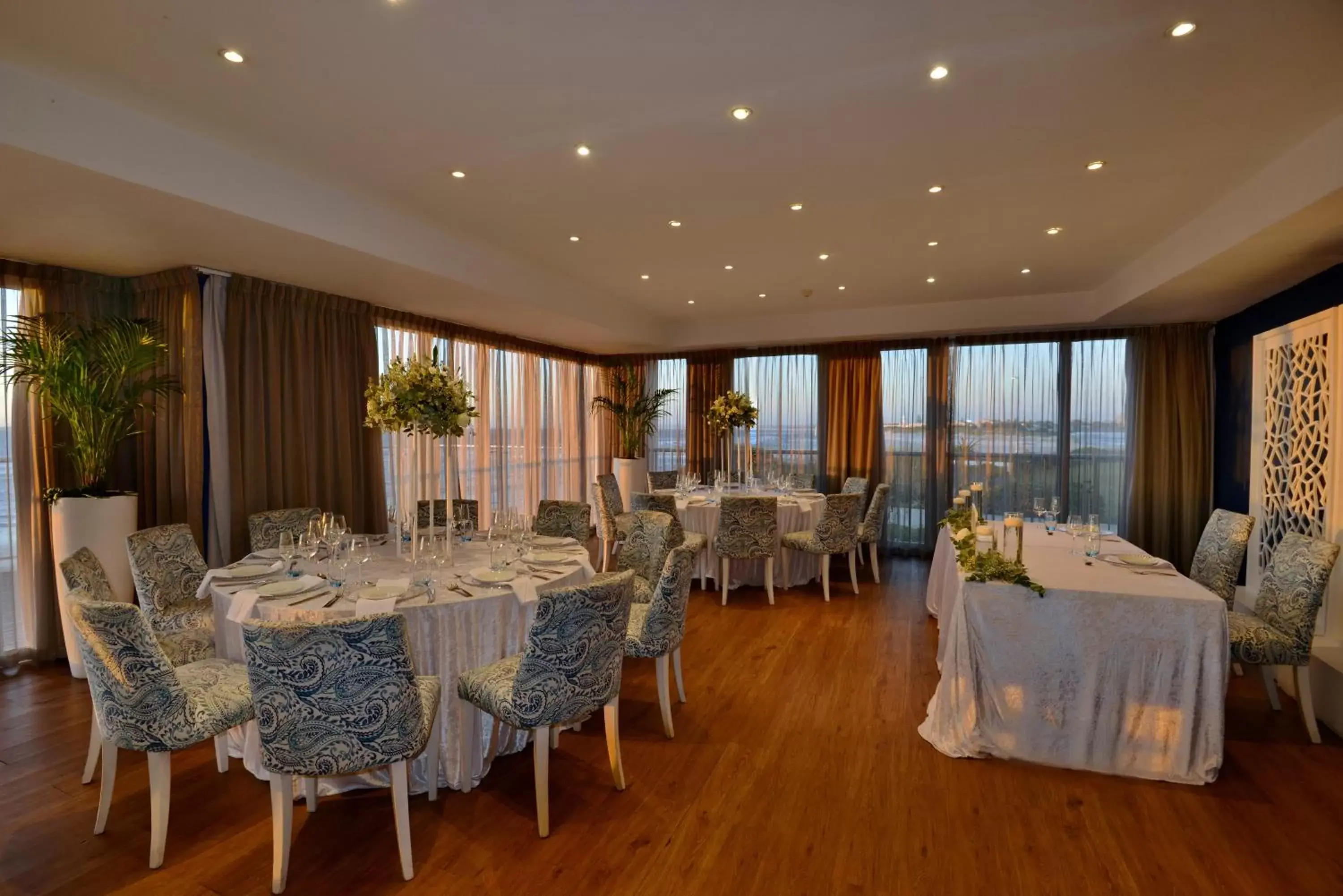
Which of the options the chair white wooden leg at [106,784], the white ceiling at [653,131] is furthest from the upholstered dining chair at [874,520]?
the chair white wooden leg at [106,784]

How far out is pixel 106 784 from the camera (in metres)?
2.52

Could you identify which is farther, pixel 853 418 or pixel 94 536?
pixel 853 418

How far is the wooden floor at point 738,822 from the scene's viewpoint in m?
2.31

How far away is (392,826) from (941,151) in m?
4.20

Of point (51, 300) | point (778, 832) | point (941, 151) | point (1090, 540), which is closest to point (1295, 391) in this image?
point (1090, 540)

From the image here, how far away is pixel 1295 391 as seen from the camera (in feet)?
13.6

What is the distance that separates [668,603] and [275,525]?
2935 mm

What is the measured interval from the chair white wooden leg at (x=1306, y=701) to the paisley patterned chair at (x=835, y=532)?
3.06 metres

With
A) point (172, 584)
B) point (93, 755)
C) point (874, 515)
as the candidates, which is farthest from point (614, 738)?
point (874, 515)

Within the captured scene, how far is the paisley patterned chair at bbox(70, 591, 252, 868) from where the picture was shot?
2238 millimetres

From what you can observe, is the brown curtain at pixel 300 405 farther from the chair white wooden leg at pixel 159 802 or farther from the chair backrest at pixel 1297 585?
the chair backrest at pixel 1297 585

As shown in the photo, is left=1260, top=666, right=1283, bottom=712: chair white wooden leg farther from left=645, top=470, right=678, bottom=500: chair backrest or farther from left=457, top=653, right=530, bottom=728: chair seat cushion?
left=645, top=470, right=678, bottom=500: chair backrest

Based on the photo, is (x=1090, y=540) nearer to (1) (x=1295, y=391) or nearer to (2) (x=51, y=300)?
(1) (x=1295, y=391)

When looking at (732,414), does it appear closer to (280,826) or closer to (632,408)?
(632,408)
